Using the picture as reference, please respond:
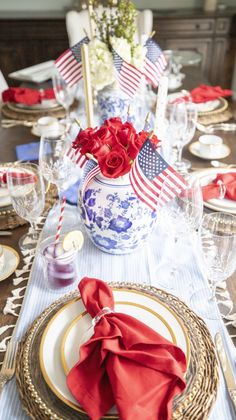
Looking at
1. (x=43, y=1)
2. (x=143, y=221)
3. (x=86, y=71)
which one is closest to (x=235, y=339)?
(x=143, y=221)

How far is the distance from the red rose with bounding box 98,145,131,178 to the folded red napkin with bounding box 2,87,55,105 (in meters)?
0.88

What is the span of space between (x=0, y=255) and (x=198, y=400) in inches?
18.1

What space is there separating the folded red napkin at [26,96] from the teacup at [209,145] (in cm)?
65

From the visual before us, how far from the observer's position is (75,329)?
615mm

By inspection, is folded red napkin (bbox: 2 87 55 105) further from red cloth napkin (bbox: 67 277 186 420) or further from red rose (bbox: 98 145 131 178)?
red cloth napkin (bbox: 67 277 186 420)

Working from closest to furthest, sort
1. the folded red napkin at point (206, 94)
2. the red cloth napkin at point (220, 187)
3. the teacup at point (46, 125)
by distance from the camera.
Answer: the red cloth napkin at point (220, 187), the teacup at point (46, 125), the folded red napkin at point (206, 94)

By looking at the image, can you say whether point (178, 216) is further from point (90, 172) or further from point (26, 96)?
point (26, 96)

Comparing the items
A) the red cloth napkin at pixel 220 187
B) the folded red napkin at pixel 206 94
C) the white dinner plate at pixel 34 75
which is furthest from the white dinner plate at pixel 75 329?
the white dinner plate at pixel 34 75

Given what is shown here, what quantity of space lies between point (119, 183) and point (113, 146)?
7 cm

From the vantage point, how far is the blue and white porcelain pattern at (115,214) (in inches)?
30.2

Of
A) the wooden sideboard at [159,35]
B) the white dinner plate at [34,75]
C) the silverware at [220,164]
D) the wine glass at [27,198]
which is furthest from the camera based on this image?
the wooden sideboard at [159,35]

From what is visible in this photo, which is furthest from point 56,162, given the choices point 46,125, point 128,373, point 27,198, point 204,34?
point 204,34

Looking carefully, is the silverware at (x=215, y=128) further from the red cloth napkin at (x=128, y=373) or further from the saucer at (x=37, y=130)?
the red cloth napkin at (x=128, y=373)

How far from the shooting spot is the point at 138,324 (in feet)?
1.91
